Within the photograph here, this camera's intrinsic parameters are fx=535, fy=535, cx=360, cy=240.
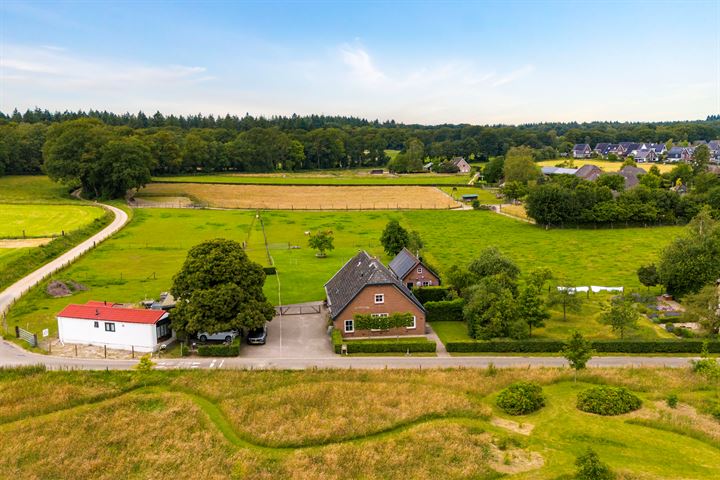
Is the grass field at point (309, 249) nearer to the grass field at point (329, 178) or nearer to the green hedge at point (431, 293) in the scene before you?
the green hedge at point (431, 293)

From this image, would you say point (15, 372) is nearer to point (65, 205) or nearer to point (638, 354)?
point (638, 354)

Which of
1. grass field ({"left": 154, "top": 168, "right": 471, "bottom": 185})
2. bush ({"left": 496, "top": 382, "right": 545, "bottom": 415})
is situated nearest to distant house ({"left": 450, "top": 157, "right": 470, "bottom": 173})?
grass field ({"left": 154, "top": 168, "right": 471, "bottom": 185})

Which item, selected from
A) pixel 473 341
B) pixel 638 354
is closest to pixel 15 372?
pixel 473 341

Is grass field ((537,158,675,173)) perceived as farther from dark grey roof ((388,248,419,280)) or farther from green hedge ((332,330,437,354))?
green hedge ((332,330,437,354))

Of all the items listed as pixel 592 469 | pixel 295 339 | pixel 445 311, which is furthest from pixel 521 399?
→ pixel 295 339

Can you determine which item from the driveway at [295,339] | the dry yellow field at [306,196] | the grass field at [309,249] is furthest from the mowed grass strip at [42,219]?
the driveway at [295,339]

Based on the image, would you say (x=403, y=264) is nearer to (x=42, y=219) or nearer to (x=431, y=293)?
(x=431, y=293)
